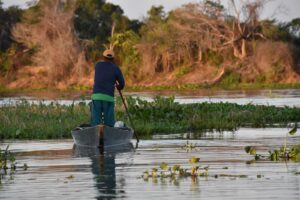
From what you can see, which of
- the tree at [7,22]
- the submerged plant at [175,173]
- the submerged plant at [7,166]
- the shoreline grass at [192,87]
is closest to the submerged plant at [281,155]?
the submerged plant at [175,173]

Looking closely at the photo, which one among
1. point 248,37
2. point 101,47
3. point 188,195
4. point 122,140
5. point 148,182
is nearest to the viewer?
point 188,195

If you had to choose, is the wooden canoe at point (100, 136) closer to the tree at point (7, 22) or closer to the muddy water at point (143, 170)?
the muddy water at point (143, 170)

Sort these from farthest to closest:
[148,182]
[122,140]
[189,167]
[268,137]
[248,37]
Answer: [248,37], [268,137], [122,140], [189,167], [148,182]

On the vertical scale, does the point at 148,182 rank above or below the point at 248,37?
below

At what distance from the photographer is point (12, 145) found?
20969 mm

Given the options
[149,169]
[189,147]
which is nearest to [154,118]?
[189,147]

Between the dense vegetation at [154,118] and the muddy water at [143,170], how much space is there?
7.83ft

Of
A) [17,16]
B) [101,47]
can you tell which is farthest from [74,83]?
[17,16]

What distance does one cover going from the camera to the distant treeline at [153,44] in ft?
214

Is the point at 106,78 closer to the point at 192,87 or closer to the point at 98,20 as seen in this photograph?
the point at 192,87

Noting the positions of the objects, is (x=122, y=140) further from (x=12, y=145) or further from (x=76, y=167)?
(x=76, y=167)

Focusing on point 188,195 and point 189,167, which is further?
point 189,167

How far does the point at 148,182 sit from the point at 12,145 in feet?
26.2

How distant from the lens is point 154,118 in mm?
25984
